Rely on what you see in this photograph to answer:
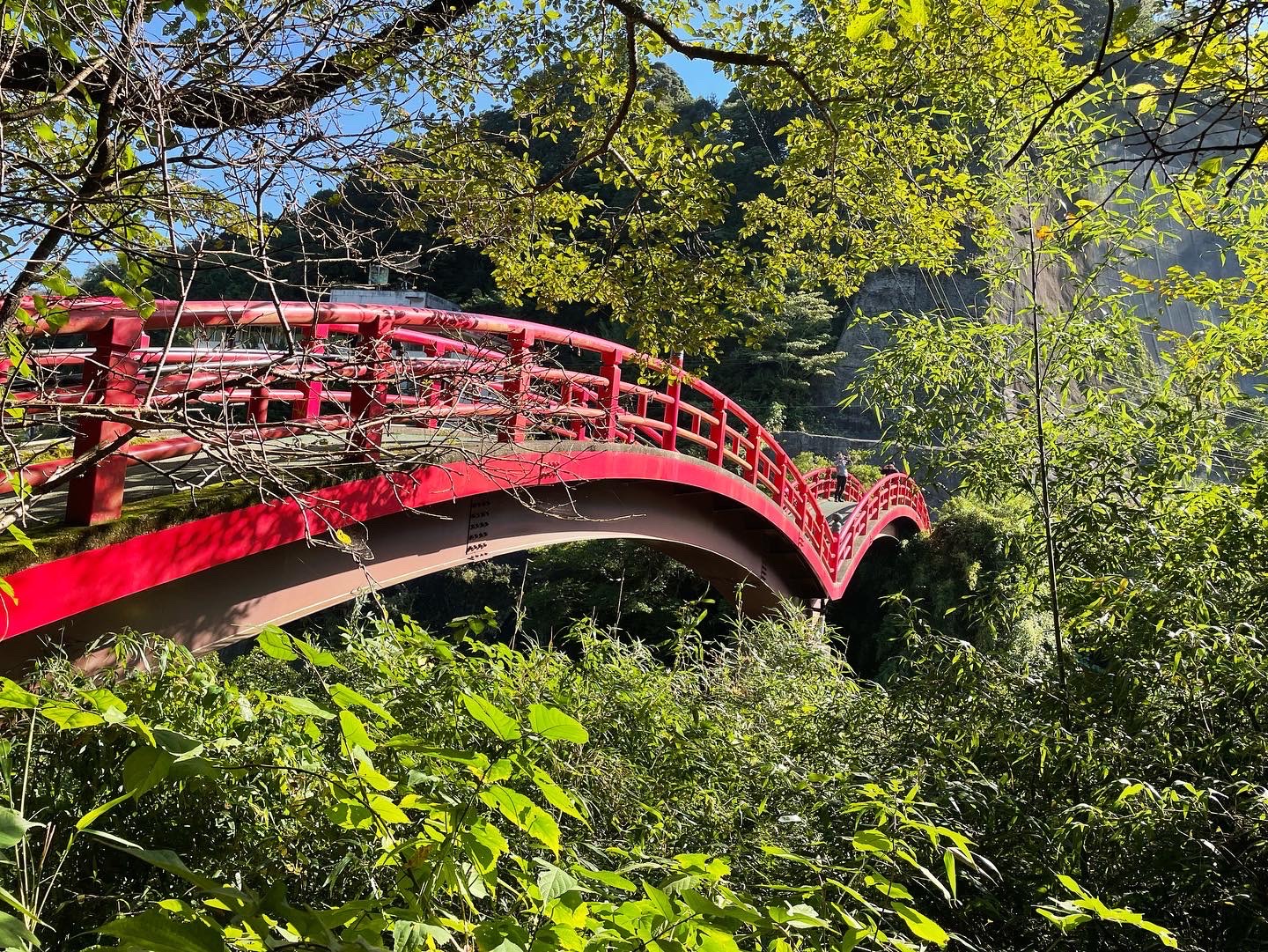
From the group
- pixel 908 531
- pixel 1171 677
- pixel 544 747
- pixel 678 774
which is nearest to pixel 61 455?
pixel 544 747

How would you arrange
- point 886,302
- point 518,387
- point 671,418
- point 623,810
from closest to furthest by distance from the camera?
point 623,810 → point 518,387 → point 671,418 → point 886,302

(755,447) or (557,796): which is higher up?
(755,447)

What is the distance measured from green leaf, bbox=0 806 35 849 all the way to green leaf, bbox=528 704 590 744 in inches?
21.3

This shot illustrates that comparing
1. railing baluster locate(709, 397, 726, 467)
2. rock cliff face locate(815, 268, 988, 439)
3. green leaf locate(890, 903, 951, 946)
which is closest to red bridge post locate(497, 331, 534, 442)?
green leaf locate(890, 903, 951, 946)

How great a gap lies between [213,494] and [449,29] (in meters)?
2.20

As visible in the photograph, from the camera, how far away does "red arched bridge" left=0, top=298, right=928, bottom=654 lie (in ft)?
8.16

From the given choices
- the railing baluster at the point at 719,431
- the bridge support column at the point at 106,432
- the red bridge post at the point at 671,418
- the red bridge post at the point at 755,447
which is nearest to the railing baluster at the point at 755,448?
the red bridge post at the point at 755,447

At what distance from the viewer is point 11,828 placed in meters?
0.87

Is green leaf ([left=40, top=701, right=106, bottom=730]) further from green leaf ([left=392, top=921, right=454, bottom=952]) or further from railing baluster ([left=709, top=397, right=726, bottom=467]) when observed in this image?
railing baluster ([left=709, top=397, right=726, bottom=467])

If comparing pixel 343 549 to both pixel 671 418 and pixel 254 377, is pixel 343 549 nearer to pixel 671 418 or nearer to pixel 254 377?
pixel 254 377

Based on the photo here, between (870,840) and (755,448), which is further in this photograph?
(755,448)

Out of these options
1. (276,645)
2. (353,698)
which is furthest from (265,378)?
(353,698)

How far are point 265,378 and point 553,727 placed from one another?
1.42 m

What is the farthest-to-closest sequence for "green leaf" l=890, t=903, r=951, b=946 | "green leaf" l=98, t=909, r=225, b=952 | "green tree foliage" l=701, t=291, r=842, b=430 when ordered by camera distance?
"green tree foliage" l=701, t=291, r=842, b=430 → "green leaf" l=890, t=903, r=951, b=946 → "green leaf" l=98, t=909, r=225, b=952
